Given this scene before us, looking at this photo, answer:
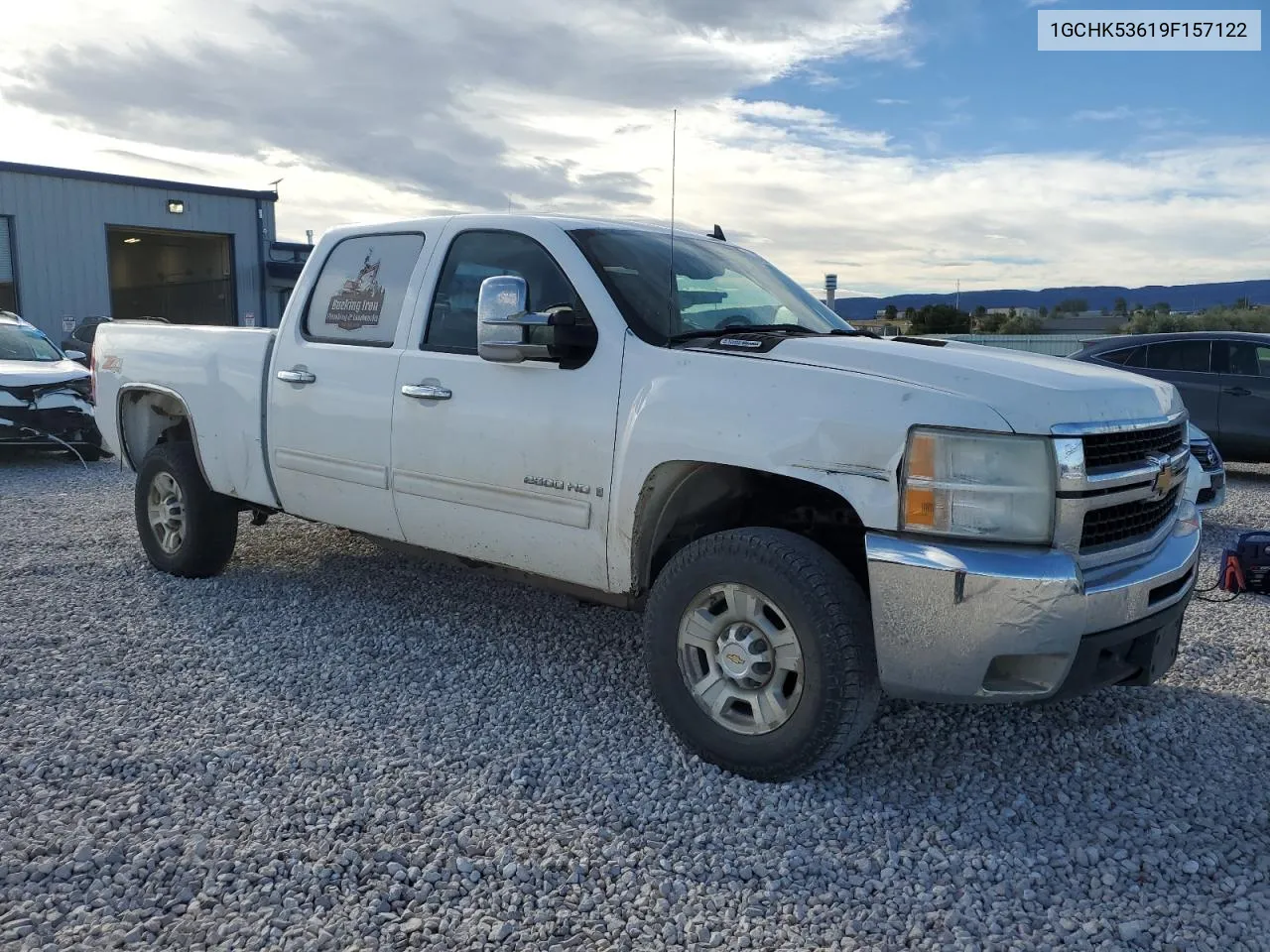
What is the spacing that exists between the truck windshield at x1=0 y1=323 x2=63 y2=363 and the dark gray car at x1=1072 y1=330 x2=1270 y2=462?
11.3m

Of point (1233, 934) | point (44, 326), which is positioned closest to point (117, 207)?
point (44, 326)

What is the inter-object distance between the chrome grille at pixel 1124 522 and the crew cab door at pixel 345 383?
2797 millimetres

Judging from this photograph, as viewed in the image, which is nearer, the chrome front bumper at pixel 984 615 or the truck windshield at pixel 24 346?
the chrome front bumper at pixel 984 615

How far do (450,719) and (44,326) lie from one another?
26.5 metres

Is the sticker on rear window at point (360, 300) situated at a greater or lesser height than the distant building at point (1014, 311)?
lesser

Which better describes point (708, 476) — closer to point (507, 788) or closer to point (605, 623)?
point (507, 788)

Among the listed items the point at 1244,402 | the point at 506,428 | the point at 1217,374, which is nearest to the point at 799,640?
the point at 506,428

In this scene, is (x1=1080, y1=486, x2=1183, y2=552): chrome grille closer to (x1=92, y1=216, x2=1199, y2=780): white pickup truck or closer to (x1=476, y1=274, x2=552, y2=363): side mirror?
(x1=92, y1=216, x2=1199, y2=780): white pickup truck

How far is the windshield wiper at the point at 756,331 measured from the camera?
389 cm

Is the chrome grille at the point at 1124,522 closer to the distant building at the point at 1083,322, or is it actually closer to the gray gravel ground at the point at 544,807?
the gray gravel ground at the point at 544,807

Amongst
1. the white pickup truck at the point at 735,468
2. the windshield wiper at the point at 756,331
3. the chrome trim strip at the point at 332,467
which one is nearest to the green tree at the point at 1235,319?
the windshield wiper at the point at 756,331

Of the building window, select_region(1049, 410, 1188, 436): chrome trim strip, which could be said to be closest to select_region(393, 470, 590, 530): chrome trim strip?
select_region(1049, 410, 1188, 436): chrome trim strip

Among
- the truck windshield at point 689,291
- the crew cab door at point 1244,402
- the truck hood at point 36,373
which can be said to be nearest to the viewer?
the truck windshield at point 689,291

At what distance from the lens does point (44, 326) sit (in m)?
26.1
